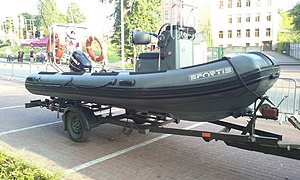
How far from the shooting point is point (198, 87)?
4.06 meters

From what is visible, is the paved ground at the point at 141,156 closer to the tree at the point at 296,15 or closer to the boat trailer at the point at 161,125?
the boat trailer at the point at 161,125

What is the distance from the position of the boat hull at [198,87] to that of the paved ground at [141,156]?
2.97 feet

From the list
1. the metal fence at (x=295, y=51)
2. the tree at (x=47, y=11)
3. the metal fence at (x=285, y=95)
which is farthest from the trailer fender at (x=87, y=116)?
the tree at (x=47, y=11)

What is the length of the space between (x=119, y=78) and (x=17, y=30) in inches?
3020

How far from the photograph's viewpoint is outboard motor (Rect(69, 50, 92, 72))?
275 inches

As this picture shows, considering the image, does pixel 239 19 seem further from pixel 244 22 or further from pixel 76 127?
pixel 76 127

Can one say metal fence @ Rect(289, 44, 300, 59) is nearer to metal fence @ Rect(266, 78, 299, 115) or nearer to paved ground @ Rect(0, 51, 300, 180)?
metal fence @ Rect(266, 78, 299, 115)

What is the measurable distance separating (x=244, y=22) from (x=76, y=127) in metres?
61.2

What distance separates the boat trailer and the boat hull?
0.26 metres

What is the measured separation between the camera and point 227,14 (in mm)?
63062

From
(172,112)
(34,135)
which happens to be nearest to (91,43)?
(34,135)

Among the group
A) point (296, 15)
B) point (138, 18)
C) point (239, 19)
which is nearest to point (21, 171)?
point (138, 18)

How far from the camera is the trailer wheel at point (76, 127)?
5932 mm

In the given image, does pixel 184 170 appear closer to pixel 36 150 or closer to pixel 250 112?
pixel 250 112
